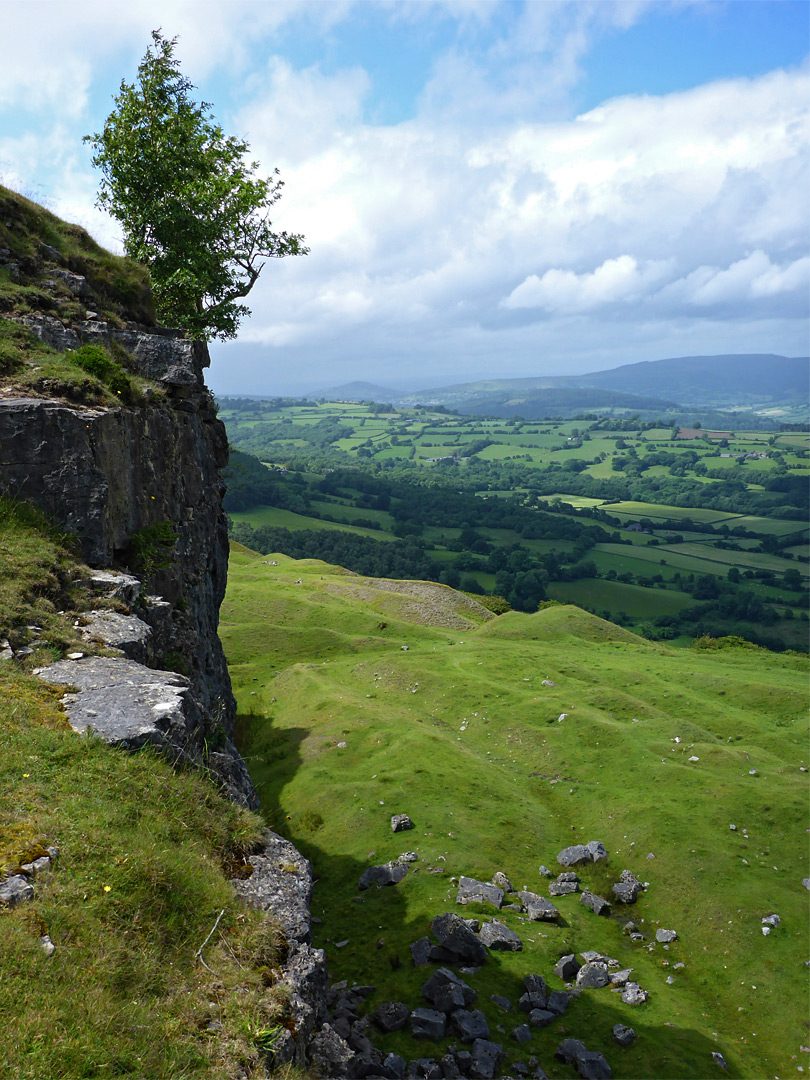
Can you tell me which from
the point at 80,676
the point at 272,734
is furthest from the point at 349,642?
the point at 80,676

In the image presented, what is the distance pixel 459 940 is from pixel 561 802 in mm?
14847

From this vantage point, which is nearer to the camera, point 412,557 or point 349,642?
point 349,642

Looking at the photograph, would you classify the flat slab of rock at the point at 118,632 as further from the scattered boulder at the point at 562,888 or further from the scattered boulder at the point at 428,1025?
the scattered boulder at the point at 562,888

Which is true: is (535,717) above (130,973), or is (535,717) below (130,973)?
below

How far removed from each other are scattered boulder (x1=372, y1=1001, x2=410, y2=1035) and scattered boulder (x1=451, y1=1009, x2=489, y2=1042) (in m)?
1.52

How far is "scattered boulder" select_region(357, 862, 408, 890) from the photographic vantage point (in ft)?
89.8

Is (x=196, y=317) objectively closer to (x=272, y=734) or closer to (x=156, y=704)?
(x=272, y=734)

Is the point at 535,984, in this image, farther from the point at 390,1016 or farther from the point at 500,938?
the point at 390,1016

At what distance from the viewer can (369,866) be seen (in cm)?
2845

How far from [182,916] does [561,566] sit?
553 feet

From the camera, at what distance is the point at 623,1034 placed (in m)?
19.8

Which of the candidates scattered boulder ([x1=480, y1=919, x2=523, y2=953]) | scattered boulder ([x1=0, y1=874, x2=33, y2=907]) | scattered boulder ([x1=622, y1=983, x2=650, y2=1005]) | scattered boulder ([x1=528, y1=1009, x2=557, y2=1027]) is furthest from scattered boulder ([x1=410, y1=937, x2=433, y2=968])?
scattered boulder ([x1=0, y1=874, x2=33, y2=907])

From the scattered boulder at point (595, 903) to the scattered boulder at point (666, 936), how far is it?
2.07 meters

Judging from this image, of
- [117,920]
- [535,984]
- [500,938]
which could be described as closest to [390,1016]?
[535,984]
